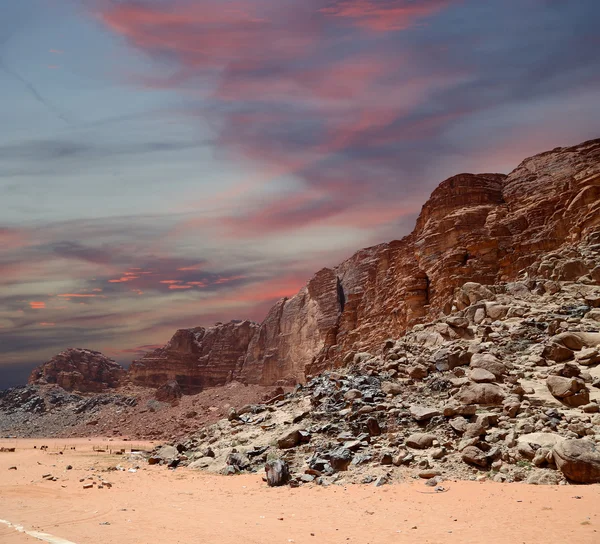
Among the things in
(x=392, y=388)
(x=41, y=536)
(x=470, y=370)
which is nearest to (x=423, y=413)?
(x=392, y=388)

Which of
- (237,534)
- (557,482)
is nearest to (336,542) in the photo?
(237,534)

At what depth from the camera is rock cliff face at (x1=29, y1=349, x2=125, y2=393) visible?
11606cm

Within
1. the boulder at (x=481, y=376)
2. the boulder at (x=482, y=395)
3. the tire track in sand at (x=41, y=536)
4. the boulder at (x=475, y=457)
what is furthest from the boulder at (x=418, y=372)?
the tire track in sand at (x=41, y=536)

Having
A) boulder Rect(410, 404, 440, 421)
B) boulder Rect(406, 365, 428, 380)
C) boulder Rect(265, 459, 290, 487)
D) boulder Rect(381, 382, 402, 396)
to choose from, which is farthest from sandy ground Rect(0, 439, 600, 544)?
boulder Rect(406, 365, 428, 380)

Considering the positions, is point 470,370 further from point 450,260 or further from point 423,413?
point 450,260

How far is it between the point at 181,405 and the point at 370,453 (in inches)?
A: 3197

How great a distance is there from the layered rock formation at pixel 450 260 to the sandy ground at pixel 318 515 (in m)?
20.3

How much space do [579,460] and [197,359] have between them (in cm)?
11931

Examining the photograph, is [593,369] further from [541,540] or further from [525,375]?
[541,540]

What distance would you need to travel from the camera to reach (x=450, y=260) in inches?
2083

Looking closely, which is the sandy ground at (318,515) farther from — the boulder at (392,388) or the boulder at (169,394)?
the boulder at (169,394)

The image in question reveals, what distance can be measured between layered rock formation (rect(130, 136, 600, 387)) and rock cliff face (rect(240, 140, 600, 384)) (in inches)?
4.7

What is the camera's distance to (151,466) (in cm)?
2539

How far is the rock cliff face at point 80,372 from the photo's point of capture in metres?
116
